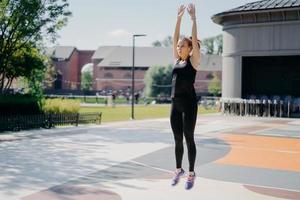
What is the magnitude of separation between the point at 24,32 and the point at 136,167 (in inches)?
496

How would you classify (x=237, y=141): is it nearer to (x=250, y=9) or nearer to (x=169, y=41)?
(x=250, y=9)

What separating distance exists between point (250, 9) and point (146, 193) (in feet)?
89.5

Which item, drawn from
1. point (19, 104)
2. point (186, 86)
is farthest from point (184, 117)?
point (19, 104)

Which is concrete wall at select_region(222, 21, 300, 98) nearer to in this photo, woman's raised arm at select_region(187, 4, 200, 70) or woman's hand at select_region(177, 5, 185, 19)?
woman's hand at select_region(177, 5, 185, 19)

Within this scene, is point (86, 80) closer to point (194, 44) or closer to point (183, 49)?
point (183, 49)

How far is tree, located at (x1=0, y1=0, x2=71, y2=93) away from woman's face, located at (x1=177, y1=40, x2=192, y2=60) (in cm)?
1500

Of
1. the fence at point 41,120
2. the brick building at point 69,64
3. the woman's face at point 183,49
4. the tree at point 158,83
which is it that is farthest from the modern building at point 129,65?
the woman's face at point 183,49

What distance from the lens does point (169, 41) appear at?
470ft

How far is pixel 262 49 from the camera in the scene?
106ft

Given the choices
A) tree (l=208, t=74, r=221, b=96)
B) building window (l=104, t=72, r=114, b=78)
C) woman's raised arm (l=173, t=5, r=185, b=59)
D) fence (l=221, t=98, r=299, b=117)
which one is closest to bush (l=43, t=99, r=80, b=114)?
fence (l=221, t=98, r=299, b=117)

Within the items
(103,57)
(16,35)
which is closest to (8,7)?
(16,35)

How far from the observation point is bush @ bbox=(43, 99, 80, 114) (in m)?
23.4

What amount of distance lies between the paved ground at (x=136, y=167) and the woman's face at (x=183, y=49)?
2457mm

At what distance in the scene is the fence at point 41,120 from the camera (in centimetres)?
A: 1875
